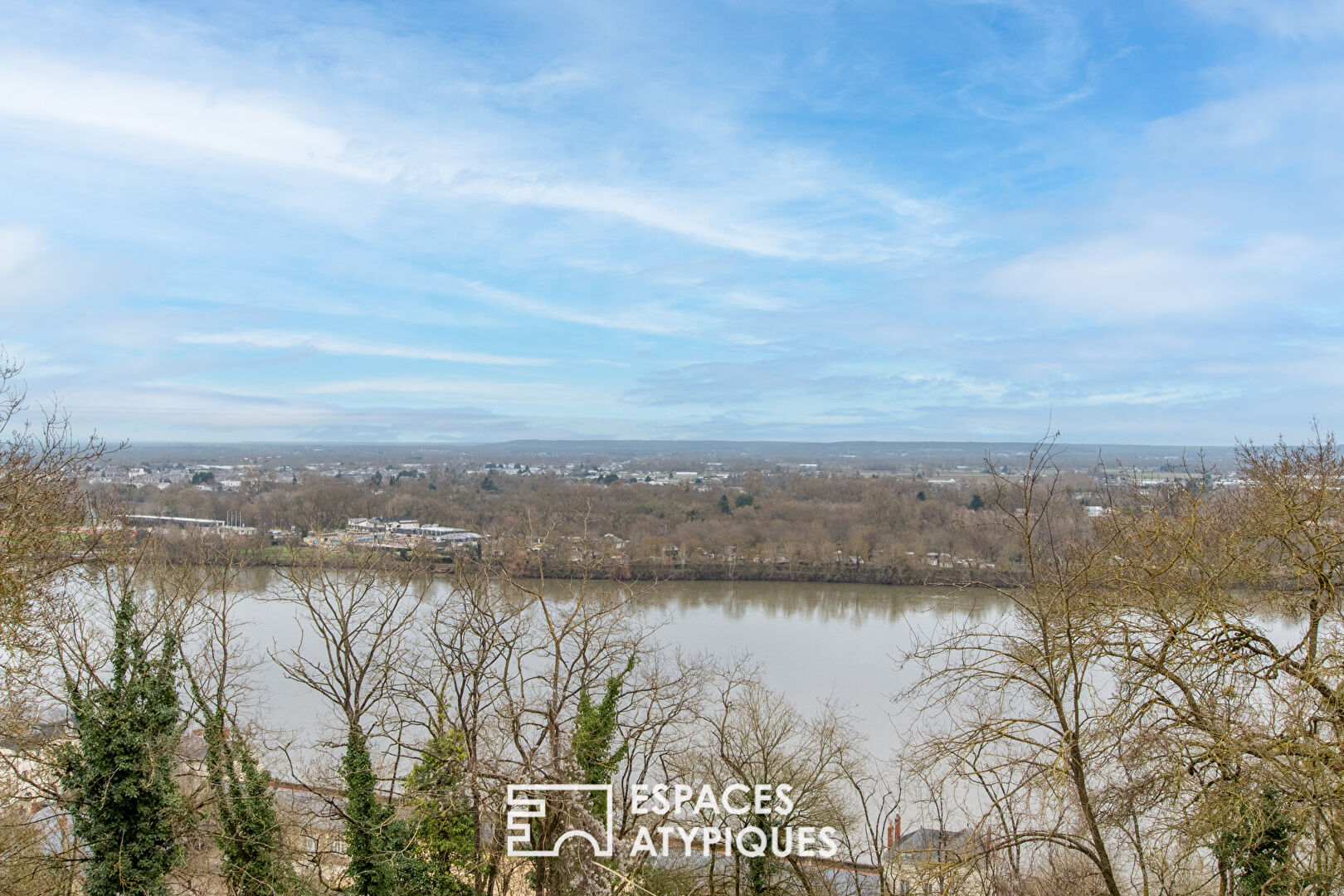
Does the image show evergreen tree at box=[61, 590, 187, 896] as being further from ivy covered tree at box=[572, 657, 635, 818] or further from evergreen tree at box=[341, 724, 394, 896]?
ivy covered tree at box=[572, 657, 635, 818]

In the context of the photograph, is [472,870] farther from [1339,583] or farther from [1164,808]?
[1339,583]

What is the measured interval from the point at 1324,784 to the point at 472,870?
6922mm

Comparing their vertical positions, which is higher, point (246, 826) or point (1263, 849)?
point (1263, 849)

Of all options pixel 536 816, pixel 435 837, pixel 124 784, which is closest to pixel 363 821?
pixel 435 837

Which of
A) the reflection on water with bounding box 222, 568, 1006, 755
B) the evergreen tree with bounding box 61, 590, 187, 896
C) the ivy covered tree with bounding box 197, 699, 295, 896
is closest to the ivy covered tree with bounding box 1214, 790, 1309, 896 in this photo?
the reflection on water with bounding box 222, 568, 1006, 755

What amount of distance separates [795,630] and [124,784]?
1611cm

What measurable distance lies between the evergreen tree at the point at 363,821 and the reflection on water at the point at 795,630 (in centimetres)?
417

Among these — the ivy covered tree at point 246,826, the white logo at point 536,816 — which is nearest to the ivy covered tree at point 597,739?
the white logo at point 536,816

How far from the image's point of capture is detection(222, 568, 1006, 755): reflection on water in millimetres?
14922

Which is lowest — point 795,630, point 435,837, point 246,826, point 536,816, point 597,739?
point 795,630

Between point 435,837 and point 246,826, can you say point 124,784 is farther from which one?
point 435,837

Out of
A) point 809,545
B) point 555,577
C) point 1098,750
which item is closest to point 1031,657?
point 1098,750

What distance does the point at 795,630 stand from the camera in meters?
20.8

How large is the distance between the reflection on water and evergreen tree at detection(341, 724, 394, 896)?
4.17 metres
